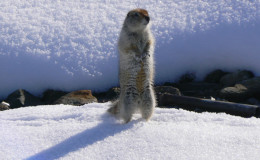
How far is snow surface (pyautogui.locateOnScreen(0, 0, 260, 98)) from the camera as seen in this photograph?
743 cm

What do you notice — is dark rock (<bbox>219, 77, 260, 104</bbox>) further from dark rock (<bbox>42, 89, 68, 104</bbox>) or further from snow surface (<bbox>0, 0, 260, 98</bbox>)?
dark rock (<bbox>42, 89, 68, 104</bbox>)

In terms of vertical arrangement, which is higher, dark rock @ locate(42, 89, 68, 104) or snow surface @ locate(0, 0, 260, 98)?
snow surface @ locate(0, 0, 260, 98)

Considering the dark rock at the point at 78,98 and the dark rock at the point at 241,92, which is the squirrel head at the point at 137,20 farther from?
the dark rock at the point at 241,92

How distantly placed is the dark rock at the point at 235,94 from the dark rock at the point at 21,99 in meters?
3.22

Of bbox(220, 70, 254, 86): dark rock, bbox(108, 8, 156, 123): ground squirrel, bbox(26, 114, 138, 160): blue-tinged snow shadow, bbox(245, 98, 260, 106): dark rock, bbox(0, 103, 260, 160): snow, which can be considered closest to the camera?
bbox(0, 103, 260, 160): snow

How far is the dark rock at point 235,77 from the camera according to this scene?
7.14 meters

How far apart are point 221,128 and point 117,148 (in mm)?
1378

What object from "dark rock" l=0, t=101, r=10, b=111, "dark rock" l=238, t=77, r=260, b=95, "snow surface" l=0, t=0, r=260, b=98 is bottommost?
"dark rock" l=0, t=101, r=10, b=111

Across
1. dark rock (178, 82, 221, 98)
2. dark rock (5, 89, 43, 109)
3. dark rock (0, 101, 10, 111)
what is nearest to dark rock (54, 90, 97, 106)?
dark rock (5, 89, 43, 109)

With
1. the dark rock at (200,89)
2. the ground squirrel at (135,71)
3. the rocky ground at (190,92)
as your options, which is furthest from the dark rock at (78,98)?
the ground squirrel at (135,71)

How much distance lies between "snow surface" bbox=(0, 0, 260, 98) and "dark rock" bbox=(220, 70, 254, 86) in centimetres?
18

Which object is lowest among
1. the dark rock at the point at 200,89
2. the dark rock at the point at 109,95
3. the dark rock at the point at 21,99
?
the dark rock at the point at 21,99

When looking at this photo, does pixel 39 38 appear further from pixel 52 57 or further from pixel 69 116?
pixel 69 116

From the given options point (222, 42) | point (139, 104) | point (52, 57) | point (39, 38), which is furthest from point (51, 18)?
point (139, 104)
